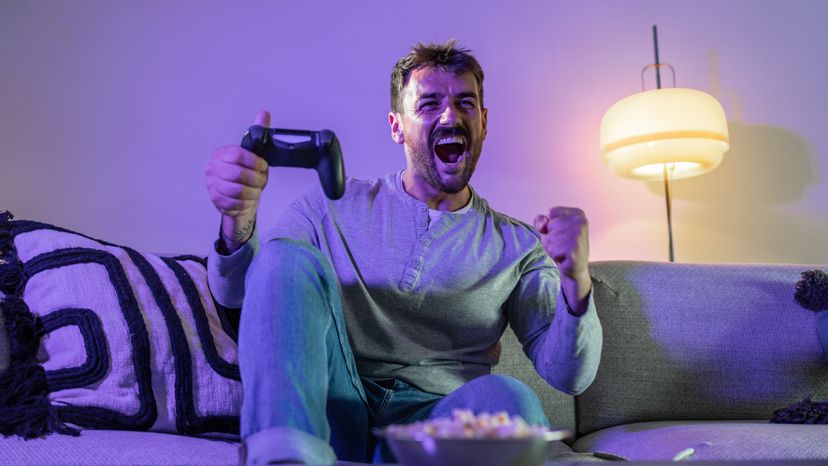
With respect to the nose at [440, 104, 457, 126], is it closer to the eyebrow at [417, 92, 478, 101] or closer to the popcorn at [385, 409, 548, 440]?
the eyebrow at [417, 92, 478, 101]

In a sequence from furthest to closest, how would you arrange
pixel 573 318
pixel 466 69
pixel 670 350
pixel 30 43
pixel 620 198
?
1. pixel 620 198
2. pixel 30 43
3. pixel 670 350
4. pixel 466 69
5. pixel 573 318

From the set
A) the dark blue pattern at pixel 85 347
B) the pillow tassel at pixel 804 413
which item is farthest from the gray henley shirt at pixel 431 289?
the pillow tassel at pixel 804 413

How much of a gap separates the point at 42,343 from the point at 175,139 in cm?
91

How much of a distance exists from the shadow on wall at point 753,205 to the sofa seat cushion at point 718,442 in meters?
1.03

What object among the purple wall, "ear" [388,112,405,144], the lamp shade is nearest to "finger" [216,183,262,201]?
"ear" [388,112,405,144]

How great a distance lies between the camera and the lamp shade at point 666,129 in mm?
2096

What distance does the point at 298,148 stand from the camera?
1020mm

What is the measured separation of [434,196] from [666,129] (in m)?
0.89

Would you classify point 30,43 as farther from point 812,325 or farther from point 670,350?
point 812,325

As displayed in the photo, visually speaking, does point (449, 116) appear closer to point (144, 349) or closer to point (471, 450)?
point (144, 349)

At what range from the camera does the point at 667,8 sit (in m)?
2.54

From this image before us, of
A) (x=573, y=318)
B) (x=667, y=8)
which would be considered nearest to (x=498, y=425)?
(x=573, y=318)

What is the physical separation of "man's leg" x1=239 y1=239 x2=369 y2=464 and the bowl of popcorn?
6.5 inches

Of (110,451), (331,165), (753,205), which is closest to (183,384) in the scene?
(110,451)
